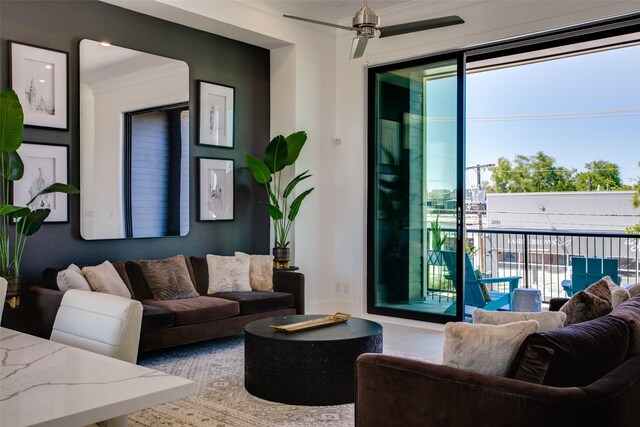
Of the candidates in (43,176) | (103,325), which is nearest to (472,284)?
(43,176)

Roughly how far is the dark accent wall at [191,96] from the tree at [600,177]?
5768mm

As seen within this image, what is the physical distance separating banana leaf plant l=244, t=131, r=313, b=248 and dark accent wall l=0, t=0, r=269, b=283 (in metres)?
0.32

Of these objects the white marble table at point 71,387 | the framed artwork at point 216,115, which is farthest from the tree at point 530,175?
the white marble table at point 71,387

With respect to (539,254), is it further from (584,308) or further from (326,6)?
(584,308)

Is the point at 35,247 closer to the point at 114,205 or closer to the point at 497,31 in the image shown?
the point at 114,205

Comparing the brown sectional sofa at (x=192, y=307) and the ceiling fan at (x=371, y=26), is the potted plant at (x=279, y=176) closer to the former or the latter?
the brown sectional sofa at (x=192, y=307)

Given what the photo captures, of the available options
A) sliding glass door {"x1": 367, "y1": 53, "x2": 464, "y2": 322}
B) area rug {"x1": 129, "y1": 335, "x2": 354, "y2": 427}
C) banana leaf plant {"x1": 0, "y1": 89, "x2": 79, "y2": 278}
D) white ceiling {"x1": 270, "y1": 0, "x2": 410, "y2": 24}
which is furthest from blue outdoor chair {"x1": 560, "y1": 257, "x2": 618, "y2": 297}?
banana leaf plant {"x1": 0, "y1": 89, "x2": 79, "y2": 278}

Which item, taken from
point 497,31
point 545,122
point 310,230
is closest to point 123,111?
point 310,230

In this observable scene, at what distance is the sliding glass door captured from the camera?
5.99m

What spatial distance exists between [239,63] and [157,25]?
108 cm

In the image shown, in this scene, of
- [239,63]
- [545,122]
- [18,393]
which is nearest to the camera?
[18,393]

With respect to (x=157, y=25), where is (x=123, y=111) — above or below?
below

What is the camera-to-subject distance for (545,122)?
9742 mm

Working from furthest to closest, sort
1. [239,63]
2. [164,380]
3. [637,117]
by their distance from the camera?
[637,117], [239,63], [164,380]
